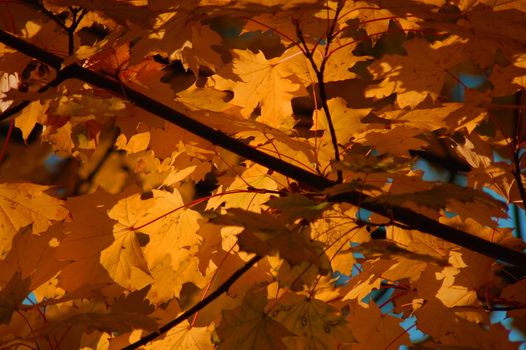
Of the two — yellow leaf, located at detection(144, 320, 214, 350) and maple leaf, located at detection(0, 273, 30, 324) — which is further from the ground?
maple leaf, located at detection(0, 273, 30, 324)

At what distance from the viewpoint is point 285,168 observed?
1.14 meters

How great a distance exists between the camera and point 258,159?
1.14 meters

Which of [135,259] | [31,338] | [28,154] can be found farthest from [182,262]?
[28,154]

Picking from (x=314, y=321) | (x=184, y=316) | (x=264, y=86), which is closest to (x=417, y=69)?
(x=264, y=86)

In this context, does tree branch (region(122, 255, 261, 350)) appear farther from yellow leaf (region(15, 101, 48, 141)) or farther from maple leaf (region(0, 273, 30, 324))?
yellow leaf (region(15, 101, 48, 141))

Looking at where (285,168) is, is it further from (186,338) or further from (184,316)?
(186,338)

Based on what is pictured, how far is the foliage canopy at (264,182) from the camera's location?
42.1 inches

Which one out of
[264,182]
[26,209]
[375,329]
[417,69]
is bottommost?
[375,329]

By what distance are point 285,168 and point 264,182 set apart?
0.33 metres

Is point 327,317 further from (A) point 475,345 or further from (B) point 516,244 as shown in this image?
(B) point 516,244

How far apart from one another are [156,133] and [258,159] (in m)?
0.53

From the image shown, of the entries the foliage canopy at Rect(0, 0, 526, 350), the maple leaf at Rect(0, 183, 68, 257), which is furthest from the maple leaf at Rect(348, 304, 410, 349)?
the maple leaf at Rect(0, 183, 68, 257)

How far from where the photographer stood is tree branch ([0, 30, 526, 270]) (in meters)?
1.06

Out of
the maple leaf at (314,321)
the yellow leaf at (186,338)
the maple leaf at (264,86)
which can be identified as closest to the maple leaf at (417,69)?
the maple leaf at (264,86)
